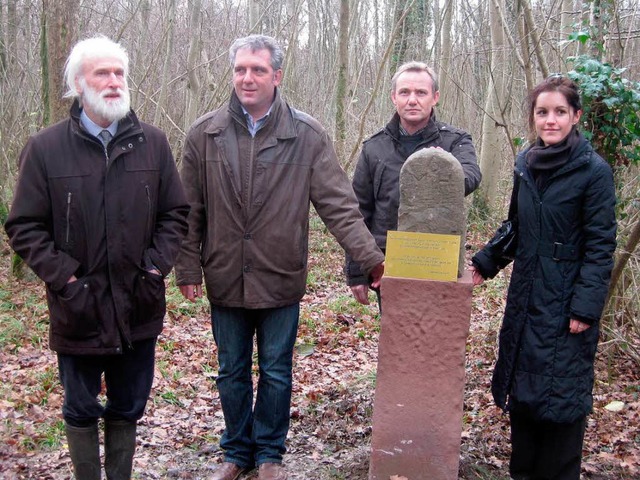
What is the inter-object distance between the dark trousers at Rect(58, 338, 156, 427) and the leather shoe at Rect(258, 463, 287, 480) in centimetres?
78

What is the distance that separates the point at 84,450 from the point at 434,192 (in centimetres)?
209

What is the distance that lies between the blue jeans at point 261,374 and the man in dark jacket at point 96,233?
50 cm

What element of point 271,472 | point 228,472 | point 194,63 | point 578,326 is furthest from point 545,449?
point 194,63

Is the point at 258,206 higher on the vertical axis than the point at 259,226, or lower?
higher

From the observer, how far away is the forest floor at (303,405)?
3.84 m

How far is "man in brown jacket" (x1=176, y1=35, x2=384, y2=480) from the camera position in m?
3.31

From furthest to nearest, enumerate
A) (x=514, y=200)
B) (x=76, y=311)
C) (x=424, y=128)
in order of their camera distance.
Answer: (x=424, y=128), (x=514, y=200), (x=76, y=311)

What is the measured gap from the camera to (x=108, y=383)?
306cm

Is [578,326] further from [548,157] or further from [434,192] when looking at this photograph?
[434,192]

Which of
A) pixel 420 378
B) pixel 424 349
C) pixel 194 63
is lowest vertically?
pixel 420 378

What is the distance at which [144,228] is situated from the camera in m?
2.94

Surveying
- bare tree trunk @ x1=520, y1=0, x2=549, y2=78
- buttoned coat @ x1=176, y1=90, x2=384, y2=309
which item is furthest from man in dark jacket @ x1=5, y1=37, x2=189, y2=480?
bare tree trunk @ x1=520, y1=0, x2=549, y2=78

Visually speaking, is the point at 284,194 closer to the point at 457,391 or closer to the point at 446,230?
the point at 446,230

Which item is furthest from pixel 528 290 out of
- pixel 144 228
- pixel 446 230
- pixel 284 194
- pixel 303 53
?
pixel 303 53
